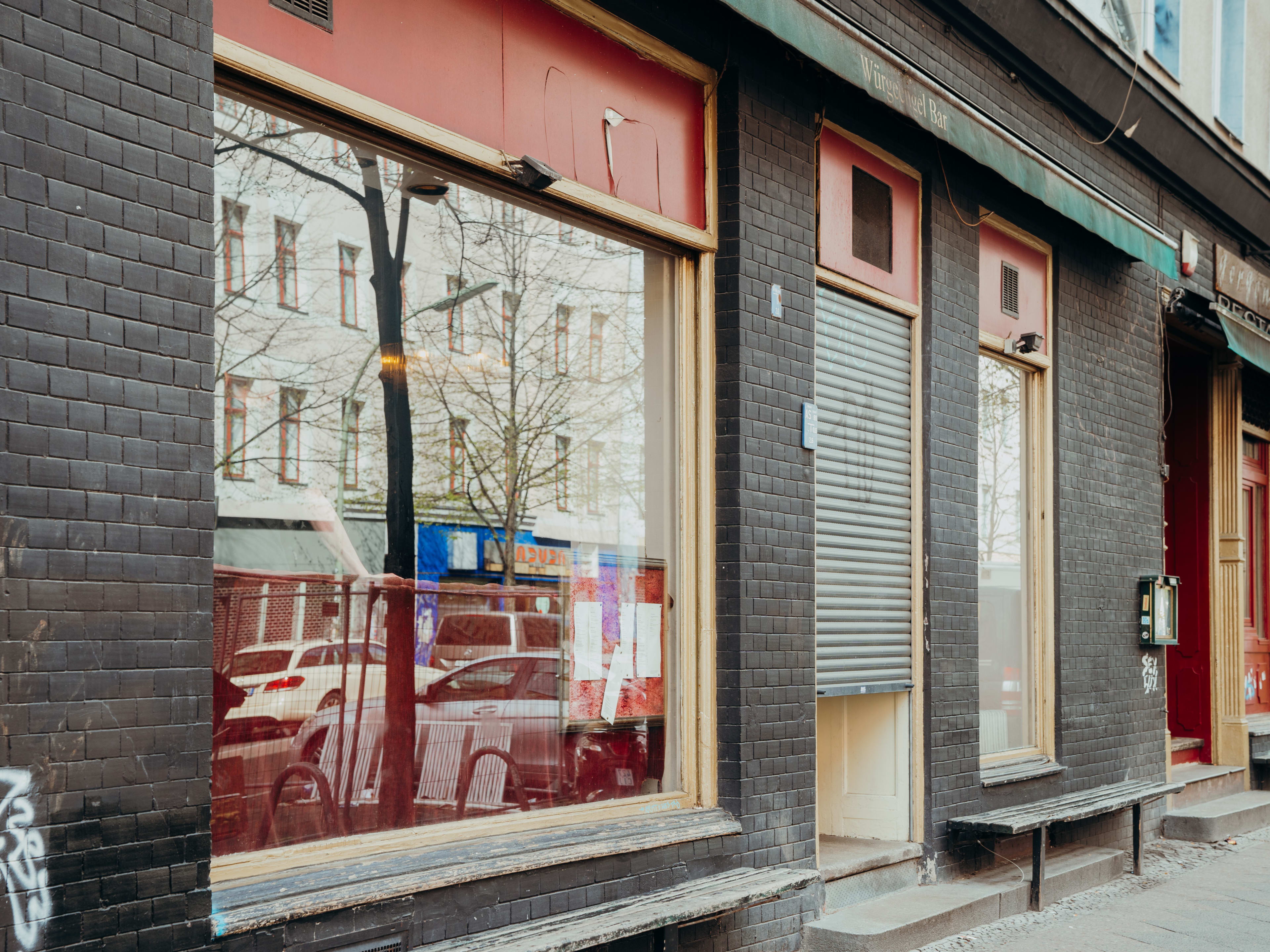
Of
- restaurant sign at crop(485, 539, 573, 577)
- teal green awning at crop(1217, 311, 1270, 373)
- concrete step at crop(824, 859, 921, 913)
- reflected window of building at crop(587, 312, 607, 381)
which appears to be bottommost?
concrete step at crop(824, 859, 921, 913)

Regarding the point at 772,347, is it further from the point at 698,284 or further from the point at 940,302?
the point at 940,302

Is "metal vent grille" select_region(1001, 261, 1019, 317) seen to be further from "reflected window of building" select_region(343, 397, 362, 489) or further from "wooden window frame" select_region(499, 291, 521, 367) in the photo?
"reflected window of building" select_region(343, 397, 362, 489)

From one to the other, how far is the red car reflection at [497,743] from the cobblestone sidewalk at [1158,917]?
2.22 m

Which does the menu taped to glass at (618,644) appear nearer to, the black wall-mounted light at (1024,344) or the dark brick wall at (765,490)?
the dark brick wall at (765,490)

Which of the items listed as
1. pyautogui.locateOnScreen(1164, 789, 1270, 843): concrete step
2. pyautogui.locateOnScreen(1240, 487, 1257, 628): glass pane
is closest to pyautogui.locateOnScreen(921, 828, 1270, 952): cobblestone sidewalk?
pyautogui.locateOnScreen(1164, 789, 1270, 843): concrete step

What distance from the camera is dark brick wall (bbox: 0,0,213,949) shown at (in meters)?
3.44

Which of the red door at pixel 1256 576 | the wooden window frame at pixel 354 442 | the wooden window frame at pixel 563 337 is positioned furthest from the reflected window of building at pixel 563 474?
the red door at pixel 1256 576

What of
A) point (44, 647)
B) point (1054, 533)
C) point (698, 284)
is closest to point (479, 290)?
point (698, 284)

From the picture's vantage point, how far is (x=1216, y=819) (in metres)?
10.4

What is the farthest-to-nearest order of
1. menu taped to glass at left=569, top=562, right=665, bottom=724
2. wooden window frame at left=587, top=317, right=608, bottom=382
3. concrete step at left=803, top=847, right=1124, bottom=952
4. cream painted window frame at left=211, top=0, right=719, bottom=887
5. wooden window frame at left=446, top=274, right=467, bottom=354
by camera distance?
concrete step at left=803, top=847, right=1124, bottom=952 → wooden window frame at left=587, top=317, right=608, bottom=382 → menu taped to glass at left=569, top=562, right=665, bottom=724 → wooden window frame at left=446, top=274, right=467, bottom=354 → cream painted window frame at left=211, top=0, right=719, bottom=887

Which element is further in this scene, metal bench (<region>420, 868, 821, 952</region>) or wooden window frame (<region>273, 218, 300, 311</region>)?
wooden window frame (<region>273, 218, 300, 311</region>)

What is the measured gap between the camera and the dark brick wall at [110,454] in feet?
11.3

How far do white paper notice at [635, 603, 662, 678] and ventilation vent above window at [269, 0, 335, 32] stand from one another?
9.98ft

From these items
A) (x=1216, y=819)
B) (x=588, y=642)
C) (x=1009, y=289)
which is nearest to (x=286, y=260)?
(x=588, y=642)
